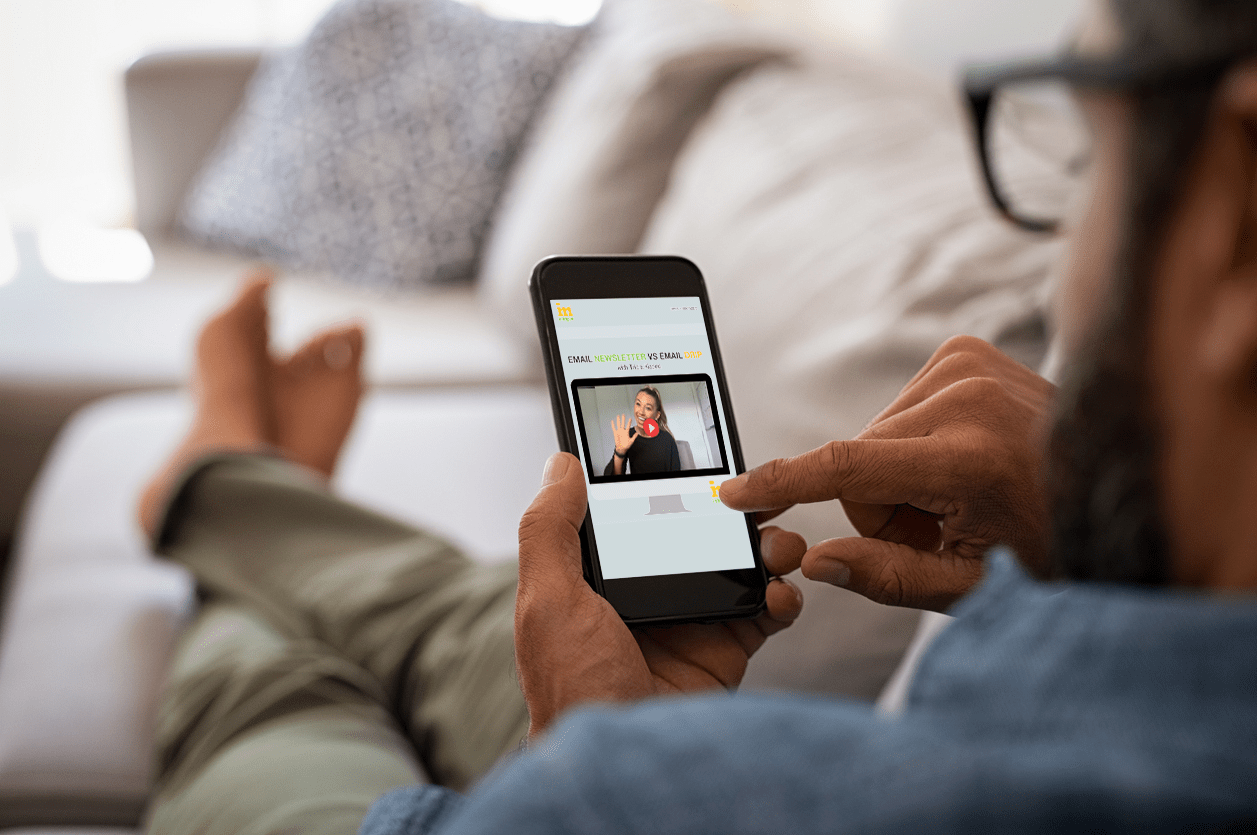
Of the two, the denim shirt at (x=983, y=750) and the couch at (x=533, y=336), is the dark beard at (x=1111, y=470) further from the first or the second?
the couch at (x=533, y=336)

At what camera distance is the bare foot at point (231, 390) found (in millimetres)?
1132

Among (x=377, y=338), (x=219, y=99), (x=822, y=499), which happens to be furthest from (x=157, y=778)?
(x=219, y=99)

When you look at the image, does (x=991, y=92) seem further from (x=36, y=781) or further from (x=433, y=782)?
(x=36, y=781)

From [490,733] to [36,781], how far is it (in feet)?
1.21

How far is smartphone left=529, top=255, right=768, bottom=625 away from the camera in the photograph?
1.70 ft

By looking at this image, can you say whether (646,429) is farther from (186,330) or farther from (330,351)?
(186,330)

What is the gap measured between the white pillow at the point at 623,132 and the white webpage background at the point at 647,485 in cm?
56

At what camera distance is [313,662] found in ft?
2.74

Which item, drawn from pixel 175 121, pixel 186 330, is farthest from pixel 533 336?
pixel 175 121

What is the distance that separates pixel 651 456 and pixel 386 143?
1.43 metres

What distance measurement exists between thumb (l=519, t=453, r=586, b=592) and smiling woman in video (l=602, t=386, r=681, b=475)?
28 mm

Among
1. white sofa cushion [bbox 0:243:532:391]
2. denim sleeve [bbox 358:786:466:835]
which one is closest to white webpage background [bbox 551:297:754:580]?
denim sleeve [bbox 358:786:466:835]

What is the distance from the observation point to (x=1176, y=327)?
301 millimetres

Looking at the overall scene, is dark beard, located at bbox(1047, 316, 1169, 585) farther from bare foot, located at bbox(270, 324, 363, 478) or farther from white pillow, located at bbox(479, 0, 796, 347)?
bare foot, located at bbox(270, 324, 363, 478)
